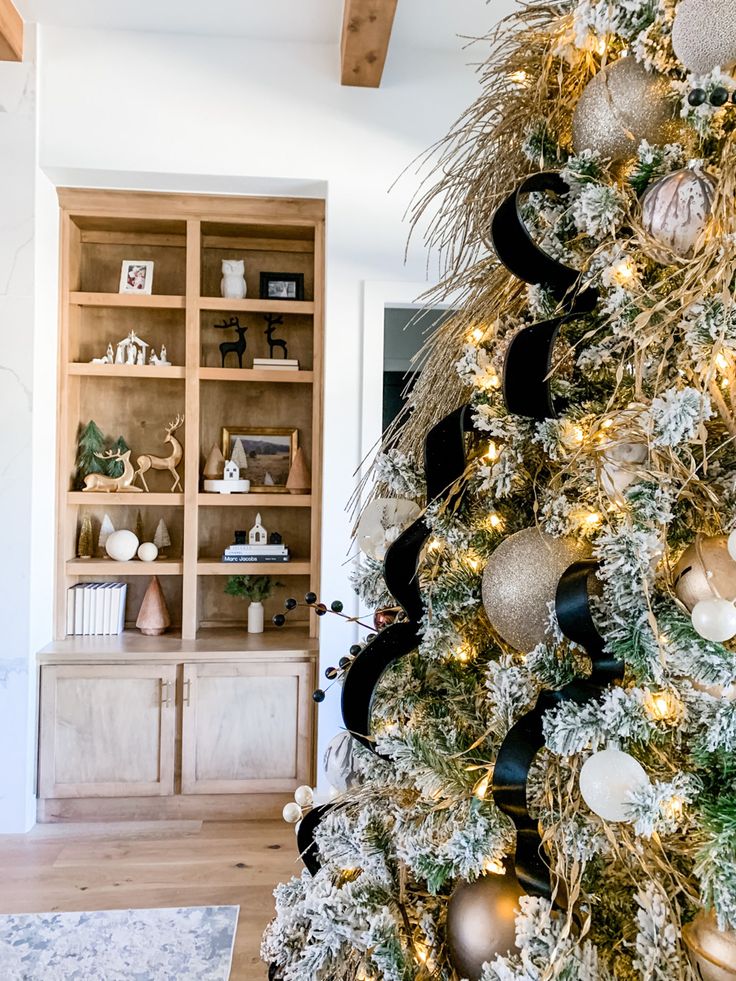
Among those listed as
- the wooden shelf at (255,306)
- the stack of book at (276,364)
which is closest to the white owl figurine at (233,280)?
the wooden shelf at (255,306)

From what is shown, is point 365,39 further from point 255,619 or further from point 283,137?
point 255,619

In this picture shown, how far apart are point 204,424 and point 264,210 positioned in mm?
1021

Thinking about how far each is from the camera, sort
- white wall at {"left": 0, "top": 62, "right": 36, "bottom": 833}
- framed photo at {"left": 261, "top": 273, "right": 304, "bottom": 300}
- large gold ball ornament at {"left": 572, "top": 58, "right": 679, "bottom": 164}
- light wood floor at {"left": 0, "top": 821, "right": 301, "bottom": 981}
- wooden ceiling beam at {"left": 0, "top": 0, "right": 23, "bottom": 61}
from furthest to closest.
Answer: framed photo at {"left": 261, "top": 273, "right": 304, "bottom": 300}, white wall at {"left": 0, "top": 62, "right": 36, "bottom": 833}, wooden ceiling beam at {"left": 0, "top": 0, "right": 23, "bottom": 61}, light wood floor at {"left": 0, "top": 821, "right": 301, "bottom": 981}, large gold ball ornament at {"left": 572, "top": 58, "right": 679, "bottom": 164}

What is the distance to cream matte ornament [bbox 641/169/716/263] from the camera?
0.63 m

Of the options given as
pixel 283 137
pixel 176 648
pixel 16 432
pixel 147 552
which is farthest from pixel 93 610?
pixel 283 137

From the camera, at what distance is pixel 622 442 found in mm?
660

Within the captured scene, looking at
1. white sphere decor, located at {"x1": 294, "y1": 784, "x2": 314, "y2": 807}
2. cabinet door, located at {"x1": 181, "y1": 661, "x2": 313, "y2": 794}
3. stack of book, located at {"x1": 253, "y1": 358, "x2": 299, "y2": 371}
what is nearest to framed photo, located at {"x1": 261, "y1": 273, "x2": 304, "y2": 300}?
stack of book, located at {"x1": 253, "y1": 358, "x2": 299, "y2": 371}

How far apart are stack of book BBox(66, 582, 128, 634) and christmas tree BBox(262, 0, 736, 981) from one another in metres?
2.43

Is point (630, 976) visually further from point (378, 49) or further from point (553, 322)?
point (378, 49)

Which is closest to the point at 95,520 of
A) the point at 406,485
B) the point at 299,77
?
the point at 299,77

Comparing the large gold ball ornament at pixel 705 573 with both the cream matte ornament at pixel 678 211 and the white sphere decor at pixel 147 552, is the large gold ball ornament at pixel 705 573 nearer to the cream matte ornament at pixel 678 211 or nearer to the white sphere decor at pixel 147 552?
the cream matte ornament at pixel 678 211

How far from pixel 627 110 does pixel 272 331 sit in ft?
8.90

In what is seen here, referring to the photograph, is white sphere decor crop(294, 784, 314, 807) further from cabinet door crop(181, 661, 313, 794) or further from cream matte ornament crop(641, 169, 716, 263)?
cabinet door crop(181, 661, 313, 794)

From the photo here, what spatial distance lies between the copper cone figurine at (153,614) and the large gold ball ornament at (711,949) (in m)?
2.83
